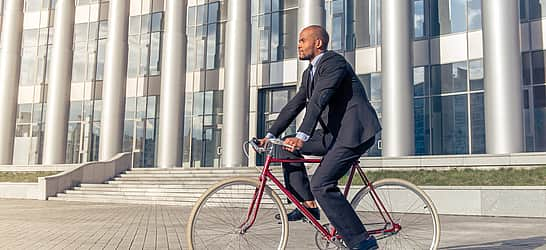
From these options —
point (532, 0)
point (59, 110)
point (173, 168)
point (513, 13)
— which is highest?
point (532, 0)

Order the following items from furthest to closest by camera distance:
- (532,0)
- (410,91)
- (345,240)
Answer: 1. (532,0)
2. (410,91)
3. (345,240)

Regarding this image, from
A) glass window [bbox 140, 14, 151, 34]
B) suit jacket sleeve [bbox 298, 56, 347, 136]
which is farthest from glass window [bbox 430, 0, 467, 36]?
suit jacket sleeve [bbox 298, 56, 347, 136]

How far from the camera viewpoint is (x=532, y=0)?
2150cm

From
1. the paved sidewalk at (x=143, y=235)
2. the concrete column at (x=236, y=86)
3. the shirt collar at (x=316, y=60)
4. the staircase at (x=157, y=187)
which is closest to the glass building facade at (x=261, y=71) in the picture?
the concrete column at (x=236, y=86)

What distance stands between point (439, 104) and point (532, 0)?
6.11 m

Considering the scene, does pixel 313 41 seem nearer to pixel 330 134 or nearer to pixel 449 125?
pixel 330 134

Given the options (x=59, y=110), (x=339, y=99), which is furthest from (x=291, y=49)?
(x=339, y=99)

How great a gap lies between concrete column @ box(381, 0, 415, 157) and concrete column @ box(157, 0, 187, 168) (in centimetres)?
1050

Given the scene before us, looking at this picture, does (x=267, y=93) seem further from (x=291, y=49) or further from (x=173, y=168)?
(x=173, y=168)

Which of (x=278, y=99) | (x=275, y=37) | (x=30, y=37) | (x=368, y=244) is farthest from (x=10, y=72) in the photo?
(x=368, y=244)

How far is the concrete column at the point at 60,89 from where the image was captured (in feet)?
90.4

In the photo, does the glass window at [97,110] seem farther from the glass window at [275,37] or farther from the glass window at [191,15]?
the glass window at [275,37]

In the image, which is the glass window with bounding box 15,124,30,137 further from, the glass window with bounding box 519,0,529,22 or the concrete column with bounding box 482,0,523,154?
the glass window with bounding box 519,0,529,22

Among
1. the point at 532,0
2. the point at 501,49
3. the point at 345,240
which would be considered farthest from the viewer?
the point at 532,0
